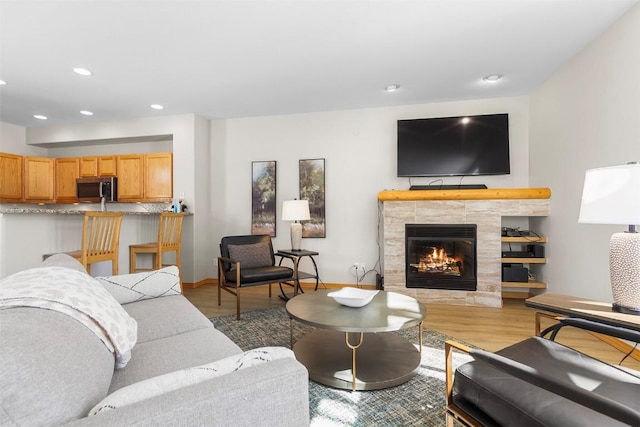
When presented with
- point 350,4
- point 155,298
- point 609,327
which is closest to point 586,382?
point 609,327

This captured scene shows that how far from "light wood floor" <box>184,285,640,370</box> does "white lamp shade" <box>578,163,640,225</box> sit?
1.38m

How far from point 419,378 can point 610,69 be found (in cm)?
286

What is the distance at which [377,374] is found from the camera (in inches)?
75.1

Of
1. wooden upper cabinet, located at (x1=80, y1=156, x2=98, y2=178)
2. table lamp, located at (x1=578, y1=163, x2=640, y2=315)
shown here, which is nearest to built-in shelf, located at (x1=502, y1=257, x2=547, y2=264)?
table lamp, located at (x1=578, y1=163, x2=640, y2=315)

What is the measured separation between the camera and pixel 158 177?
15.5 feet

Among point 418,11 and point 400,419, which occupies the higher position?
point 418,11

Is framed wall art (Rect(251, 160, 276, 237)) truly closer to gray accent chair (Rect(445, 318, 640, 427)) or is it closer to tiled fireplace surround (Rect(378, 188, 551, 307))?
tiled fireplace surround (Rect(378, 188, 551, 307))

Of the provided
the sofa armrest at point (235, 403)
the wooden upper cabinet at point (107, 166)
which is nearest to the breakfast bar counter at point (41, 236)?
the wooden upper cabinet at point (107, 166)

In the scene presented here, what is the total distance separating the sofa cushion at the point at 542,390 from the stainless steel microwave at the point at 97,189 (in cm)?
530

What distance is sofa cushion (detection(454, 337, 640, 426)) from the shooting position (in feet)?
3.21

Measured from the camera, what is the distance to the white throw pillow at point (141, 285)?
76.0 inches

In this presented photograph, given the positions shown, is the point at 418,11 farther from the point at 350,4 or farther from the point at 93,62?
the point at 93,62

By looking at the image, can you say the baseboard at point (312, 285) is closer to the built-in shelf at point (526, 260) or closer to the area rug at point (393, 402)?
the built-in shelf at point (526, 260)

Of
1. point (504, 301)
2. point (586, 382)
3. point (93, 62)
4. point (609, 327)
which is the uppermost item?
point (93, 62)
